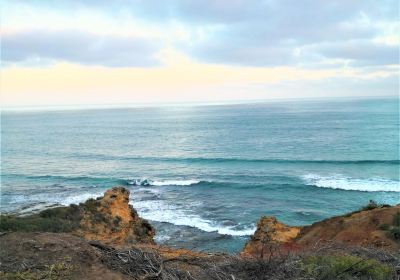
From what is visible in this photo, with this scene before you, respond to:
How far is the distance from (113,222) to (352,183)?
27.6 metres

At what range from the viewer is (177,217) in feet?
99.5

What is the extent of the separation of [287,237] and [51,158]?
156 ft

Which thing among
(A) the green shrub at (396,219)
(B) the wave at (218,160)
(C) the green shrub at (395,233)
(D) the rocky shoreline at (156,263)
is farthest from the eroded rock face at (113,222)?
(B) the wave at (218,160)

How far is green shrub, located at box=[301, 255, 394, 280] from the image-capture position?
6.69 meters

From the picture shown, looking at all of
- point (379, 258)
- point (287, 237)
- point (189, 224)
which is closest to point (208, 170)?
point (189, 224)

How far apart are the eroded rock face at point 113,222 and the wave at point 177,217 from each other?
763cm

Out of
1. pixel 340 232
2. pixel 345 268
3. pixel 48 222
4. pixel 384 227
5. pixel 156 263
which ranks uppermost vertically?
pixel 156 263

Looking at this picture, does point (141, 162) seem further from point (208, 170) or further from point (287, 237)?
point (287, 237)

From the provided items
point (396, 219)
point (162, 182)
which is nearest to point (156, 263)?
point (396, 219)

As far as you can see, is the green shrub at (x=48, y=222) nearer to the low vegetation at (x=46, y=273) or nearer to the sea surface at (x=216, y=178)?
the sea surface at (x=216, y=178)

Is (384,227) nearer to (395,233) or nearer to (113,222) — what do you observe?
(395,233)

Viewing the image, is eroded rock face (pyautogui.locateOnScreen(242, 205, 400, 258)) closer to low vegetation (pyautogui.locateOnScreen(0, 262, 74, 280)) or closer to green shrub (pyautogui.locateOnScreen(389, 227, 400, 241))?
green shrub (pyautogui.locateOnScreen(389, 227, 400, 241))

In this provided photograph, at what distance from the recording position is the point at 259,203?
110 ft

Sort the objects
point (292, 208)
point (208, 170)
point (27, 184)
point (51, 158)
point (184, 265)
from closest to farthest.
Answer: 1. point (184, 265)
2. point (292, 208)
3. point (27, 184)
4. point (208, 170)
5. point (51, 158)
